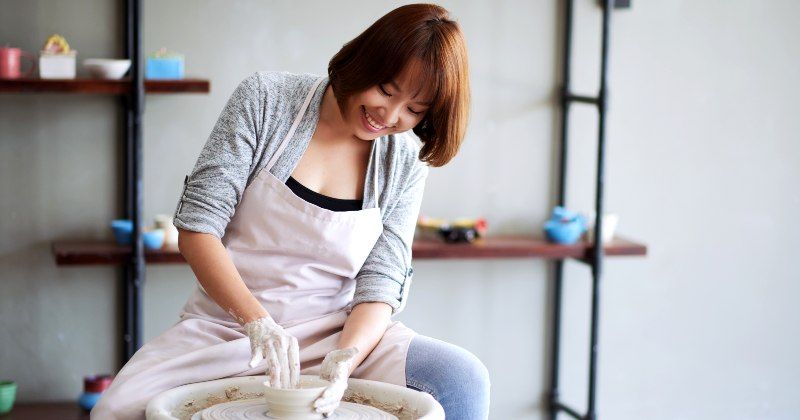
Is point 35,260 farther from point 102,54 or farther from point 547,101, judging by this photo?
point 547,101

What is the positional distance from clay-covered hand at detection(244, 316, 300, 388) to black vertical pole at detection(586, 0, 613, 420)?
162 cm

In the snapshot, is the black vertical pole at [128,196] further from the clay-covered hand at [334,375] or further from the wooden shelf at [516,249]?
the clay-covered hand at [334,375]

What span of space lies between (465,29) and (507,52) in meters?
0.16

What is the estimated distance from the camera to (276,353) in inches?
67.3

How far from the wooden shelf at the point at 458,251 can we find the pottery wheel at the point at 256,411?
1.25 m

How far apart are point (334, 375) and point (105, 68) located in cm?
150

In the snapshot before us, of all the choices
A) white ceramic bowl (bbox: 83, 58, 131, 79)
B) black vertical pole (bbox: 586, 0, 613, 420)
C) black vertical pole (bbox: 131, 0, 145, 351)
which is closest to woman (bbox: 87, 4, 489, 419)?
black vertical pole (bbox: 131, 0, 145, 351)

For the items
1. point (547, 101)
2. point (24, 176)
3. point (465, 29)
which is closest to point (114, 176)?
point (24, 176)

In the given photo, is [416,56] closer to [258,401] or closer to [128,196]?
[258,401]

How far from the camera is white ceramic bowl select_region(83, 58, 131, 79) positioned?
113 inches

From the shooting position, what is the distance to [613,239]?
3.36 m

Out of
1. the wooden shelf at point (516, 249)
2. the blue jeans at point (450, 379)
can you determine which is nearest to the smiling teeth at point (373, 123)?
the blue jeans at point (450, 379)

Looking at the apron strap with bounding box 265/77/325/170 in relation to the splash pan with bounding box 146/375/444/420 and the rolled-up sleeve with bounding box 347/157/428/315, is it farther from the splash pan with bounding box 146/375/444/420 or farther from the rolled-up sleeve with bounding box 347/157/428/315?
the splash pan with bounding box 146/375/444/420

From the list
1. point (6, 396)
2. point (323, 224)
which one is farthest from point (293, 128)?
point (6, 396)
